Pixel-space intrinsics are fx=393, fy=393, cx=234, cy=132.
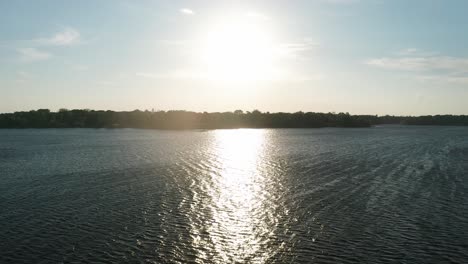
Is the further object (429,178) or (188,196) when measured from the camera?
(429,178)

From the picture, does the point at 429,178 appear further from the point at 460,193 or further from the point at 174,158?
the point at 174,158

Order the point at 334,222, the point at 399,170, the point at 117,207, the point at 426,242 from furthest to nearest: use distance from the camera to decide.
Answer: the point at 399,170
the point at 117,207
the point at 334,222
the point at 426,242

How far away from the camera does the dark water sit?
995 inches

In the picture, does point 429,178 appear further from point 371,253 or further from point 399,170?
point 371,253

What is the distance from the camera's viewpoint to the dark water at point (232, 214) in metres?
25.3

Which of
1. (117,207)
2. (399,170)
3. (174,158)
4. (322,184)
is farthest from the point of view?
(174,158)

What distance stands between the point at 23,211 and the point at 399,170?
50.8m

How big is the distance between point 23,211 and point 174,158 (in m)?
42.5

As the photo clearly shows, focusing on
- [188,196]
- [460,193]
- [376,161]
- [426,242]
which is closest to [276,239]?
[426,242]

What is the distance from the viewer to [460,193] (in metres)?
43.3

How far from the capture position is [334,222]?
31969mm

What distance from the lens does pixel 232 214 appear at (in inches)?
1399

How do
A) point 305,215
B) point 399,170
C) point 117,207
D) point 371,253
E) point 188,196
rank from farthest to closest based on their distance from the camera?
point 399,170, point 188,196, point 117,207, point 305,215, point 371,253

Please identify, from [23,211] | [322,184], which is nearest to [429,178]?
[322,184]
